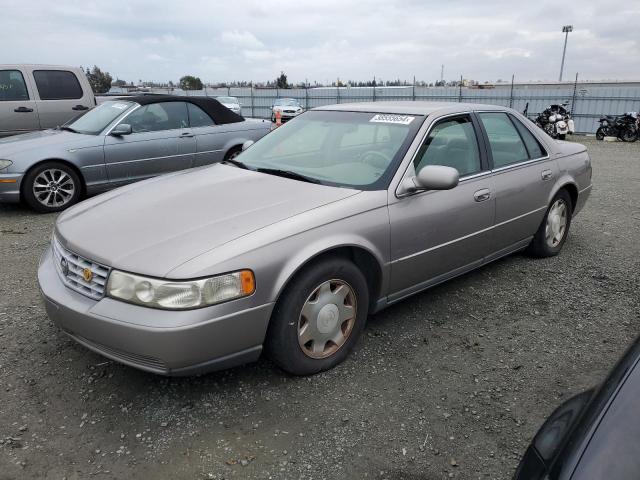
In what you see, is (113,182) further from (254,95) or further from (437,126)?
(254,95)

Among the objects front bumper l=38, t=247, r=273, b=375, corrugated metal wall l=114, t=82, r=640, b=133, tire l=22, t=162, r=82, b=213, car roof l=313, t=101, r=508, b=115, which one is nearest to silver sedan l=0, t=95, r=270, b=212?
tire l=22, t=162, r=82, b=213

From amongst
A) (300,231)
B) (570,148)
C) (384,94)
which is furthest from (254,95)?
(300,231)

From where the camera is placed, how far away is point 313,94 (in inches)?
1064

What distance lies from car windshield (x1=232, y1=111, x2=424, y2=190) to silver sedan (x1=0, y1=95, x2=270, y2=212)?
3.33 meters

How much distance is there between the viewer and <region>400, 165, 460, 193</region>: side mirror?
9.96ft

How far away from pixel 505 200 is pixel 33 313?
11.8 ft

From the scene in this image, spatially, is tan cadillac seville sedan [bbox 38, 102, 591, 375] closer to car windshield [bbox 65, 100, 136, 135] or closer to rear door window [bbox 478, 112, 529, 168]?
rear door window [bbox 478, 112, 529, 168]

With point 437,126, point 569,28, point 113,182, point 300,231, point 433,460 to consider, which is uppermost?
point 569,28

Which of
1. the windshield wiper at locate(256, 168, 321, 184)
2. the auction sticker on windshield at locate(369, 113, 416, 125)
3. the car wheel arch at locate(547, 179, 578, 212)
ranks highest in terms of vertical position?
the auction sticker on windshield at locate(369, 113, 416, 125)

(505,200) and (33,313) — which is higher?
(505,200)

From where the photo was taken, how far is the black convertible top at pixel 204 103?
7180 mm

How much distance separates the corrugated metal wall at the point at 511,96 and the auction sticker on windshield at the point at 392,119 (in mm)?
17798

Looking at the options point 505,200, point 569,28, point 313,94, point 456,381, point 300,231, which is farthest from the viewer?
point 569,28

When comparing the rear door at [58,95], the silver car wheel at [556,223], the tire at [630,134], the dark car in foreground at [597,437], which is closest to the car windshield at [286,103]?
the tire at [630,134]
